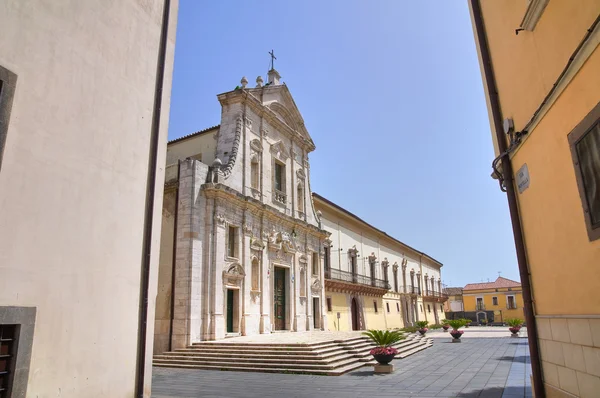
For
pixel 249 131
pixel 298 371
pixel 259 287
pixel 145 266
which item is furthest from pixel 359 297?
pixel 145 266

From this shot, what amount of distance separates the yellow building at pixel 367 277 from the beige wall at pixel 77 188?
19.4 m

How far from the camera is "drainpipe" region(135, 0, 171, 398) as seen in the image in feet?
23.5

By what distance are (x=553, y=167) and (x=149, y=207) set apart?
641cm

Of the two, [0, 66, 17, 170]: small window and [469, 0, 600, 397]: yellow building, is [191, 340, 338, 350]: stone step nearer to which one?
[469, 0, 600, 397]: yellow building

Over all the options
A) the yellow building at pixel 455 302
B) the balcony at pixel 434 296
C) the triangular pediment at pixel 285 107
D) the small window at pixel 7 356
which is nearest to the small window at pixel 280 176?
the triangular pediment at pixel 285 107

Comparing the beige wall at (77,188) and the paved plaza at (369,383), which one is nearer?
the beige wall at (77,188)

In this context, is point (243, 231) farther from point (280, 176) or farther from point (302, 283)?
point (302, 283)

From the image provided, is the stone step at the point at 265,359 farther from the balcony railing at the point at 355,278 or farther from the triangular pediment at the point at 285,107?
the balcony railing at the point at 355,278

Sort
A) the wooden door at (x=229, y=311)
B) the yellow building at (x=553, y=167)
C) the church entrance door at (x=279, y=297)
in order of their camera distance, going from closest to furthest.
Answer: the yellow building at (x=553, y=167) < the wooden door at (x=229, y=311) < the church entrance door at (x=279, y=297)

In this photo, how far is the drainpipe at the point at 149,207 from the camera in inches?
282

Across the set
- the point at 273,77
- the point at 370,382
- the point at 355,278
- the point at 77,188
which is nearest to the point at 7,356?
the point at 77,188

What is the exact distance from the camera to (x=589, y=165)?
4.48m

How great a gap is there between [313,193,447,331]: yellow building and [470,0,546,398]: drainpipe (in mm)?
18817

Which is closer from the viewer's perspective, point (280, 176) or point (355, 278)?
point (280, 176)
